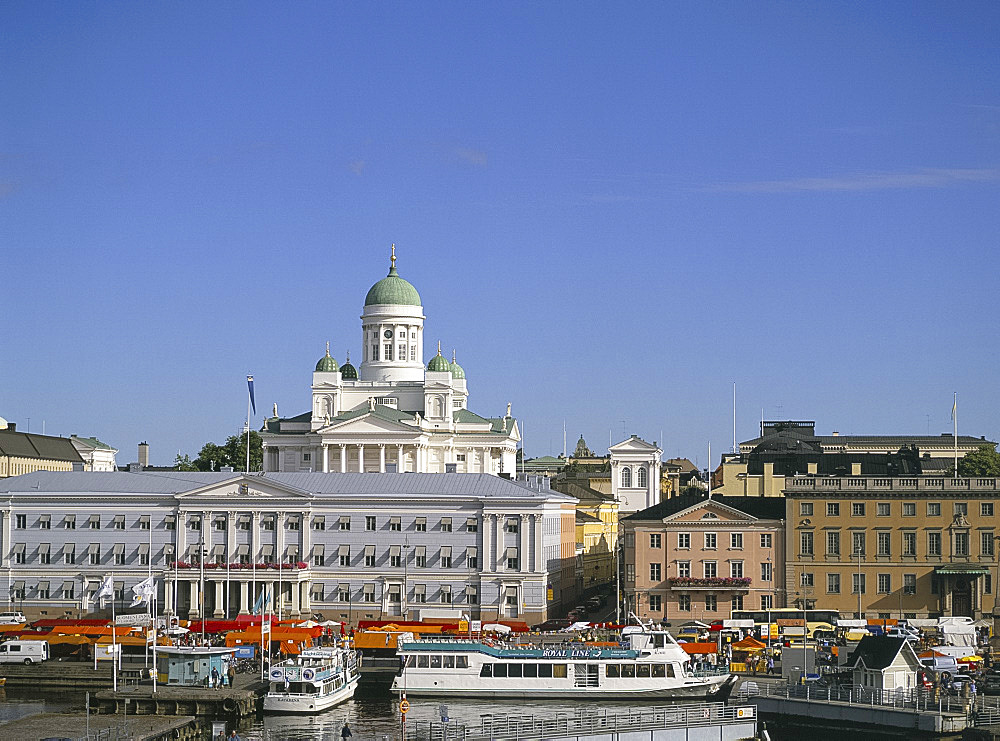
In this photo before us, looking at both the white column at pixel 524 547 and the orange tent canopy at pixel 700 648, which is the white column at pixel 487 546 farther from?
the orange tent canopy at pixel 700 648

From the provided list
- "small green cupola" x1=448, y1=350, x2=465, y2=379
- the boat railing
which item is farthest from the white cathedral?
the boat railing

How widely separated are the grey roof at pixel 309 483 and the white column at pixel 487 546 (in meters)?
1.80

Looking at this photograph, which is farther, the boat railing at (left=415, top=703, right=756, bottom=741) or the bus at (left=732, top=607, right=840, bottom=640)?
the bus at (left=732, top=607, right=840, bottom=640)

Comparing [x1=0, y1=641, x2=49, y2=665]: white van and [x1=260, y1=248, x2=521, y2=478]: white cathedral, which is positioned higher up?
[x1=260, y1=248, x2=521, y2=478]: white cathedral

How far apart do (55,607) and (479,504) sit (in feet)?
91.2

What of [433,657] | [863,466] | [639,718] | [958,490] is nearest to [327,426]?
[863,466]

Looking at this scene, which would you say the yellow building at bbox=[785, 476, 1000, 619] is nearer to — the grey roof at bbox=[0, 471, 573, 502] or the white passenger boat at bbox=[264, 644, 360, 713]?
the grey roof at bbox=[0, 471, 573, 502]

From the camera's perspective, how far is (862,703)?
241ft

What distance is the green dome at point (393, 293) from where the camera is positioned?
188m

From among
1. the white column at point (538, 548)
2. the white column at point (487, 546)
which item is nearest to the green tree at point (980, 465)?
the white column at point (538, 548)

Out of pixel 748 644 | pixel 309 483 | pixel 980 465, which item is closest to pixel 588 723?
pixel 748 644

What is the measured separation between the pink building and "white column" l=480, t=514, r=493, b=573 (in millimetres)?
8649

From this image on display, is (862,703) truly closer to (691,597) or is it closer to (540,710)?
(540,710)

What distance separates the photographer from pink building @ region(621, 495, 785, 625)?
108 m
